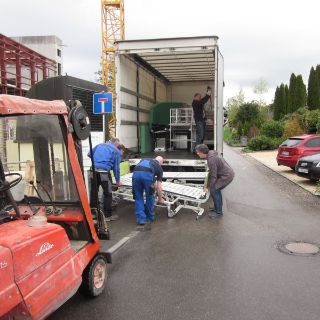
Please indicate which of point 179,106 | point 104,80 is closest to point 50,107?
point 179,106

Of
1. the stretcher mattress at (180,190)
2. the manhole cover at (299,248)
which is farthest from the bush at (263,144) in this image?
the manhole cover at (299,248)

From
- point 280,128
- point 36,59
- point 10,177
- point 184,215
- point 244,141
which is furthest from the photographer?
point 244,141

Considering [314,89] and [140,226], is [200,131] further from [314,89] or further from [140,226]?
[314,89]

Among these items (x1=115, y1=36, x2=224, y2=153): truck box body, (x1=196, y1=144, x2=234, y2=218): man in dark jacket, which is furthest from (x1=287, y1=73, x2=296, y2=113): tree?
(x1=196, y1=144, x2=234, y2=218): man in dark jacket

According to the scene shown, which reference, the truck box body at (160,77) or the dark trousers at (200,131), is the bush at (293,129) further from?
the dark trousers at (200,131)

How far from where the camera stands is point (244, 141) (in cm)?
4256

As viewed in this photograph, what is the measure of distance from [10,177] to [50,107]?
2.75 feet

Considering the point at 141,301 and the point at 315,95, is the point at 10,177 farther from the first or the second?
the point at 315,95

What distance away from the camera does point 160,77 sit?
16406 mm

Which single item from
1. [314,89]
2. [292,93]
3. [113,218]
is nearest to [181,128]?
[113,218]

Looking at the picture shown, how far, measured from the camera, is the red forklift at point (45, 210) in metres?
3.33

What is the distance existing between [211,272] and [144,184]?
9.03ft

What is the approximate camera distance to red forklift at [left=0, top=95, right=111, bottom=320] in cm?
333

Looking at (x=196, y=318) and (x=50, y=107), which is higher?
(x=50, y=107)
